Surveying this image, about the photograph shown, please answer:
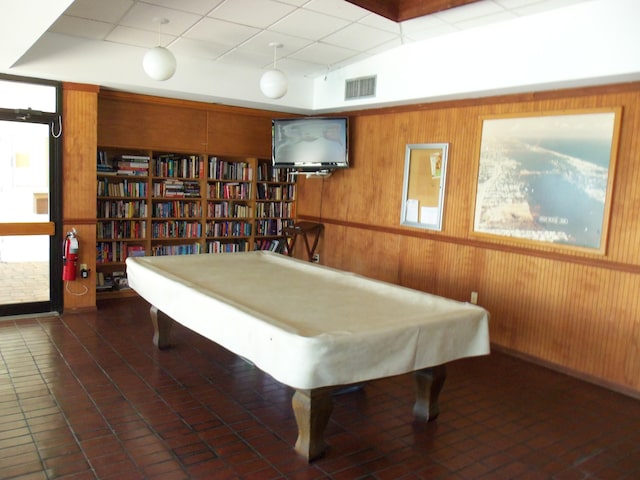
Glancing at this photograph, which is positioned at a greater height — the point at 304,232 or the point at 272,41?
the point at 272,41

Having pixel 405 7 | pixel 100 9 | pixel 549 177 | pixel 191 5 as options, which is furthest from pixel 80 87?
pixel 549 177

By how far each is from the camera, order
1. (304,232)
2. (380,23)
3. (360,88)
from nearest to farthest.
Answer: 1. (380,23)
2. (360,88)
3. (304,232)

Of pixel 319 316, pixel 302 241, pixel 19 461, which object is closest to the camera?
pixel 19 461

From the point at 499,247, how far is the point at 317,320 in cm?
274

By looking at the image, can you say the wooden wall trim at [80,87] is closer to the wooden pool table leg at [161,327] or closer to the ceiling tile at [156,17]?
the ceiling tile at [156,17]

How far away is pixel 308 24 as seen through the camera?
4703 millimetres

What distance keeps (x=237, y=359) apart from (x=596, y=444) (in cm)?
276

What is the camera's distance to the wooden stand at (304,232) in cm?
710

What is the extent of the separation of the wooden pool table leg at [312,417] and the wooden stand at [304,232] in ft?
14.2

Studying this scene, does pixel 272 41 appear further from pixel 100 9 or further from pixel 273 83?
pixel 100 9

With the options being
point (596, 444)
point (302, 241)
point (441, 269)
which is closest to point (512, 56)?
point (441, 269)

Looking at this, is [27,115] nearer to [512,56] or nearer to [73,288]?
[73,288]

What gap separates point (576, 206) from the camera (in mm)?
4406

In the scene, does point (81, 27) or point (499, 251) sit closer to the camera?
point (81, 27)
